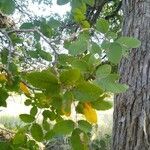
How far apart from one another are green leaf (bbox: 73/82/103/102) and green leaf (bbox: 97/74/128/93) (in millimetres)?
23

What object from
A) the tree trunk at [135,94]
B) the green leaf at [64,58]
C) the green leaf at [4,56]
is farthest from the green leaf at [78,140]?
the tree trunk at [135,94]

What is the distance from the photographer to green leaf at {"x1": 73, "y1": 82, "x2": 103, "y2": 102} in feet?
2.66

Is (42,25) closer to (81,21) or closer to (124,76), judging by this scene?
(81,21)

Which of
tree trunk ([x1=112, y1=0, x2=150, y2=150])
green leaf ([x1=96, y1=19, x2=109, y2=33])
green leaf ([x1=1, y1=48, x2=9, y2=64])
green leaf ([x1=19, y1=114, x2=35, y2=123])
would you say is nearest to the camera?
green leaf ([x1=96, y1=19, x2=109, y2=33])

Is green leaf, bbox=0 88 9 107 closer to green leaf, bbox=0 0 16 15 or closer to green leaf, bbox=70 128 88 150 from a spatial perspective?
green leaf, bbox=0 0 16 15

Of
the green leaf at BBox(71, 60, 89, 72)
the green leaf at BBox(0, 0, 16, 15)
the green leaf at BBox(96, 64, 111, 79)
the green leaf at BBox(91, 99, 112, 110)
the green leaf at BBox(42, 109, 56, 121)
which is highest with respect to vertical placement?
the green leaf at BBox(0, 0, 16, 15)

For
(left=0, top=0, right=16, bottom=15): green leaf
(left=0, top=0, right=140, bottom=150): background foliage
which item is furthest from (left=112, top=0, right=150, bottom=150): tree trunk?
(left=0, top=0, right=16, bottom=15): green leaf

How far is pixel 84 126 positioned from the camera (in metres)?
0.90

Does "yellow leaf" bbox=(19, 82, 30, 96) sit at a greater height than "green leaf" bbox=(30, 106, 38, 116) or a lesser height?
greater

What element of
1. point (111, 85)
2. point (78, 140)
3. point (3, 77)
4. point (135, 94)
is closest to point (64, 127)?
point (78, 140)

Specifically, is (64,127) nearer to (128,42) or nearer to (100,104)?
(100,104)

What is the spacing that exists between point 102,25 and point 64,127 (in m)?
0.28

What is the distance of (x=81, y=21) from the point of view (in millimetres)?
1228

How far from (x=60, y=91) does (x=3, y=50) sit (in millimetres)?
520
